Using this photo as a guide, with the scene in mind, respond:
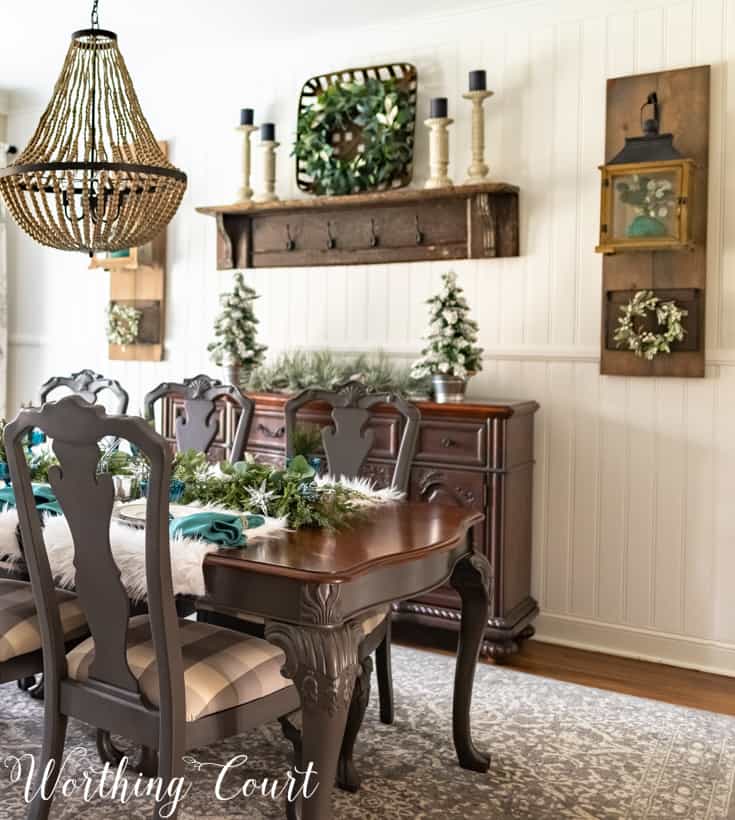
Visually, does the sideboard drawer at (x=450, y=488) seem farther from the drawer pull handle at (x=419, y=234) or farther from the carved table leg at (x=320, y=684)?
the carved table leg at (x=320, y=684)

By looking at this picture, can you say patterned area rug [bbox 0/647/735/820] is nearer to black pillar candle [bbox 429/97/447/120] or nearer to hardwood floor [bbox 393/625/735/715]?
hardwood floor [bbox 393/625/735/715]

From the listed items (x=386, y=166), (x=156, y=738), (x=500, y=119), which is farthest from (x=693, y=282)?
(x=156, y=738)

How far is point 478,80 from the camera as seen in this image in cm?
386

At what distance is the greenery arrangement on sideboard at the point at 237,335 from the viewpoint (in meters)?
4.26

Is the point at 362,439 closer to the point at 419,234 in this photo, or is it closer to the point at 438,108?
the point at 419,234

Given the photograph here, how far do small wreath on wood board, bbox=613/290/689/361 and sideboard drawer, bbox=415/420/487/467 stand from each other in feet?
2.25

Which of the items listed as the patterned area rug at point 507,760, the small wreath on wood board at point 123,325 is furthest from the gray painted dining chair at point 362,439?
the small wreath on wood board at point 123,325

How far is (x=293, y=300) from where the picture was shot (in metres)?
4.57

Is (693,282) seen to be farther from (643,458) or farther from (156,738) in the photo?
(156,738)

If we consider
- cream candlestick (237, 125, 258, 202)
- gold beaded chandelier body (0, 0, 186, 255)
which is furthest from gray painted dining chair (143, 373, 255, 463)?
cream candlestick (237, 125, 258, 202)

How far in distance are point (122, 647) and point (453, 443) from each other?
1.95 m

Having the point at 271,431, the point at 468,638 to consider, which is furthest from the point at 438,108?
the point at 468,638

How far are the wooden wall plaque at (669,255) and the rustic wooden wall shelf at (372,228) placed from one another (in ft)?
1.62

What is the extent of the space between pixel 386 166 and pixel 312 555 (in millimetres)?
2519
